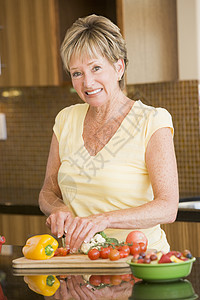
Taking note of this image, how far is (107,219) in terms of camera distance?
6.55ft

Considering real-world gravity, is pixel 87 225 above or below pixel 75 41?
below

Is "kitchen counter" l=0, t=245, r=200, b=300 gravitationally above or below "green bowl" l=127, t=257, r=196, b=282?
below

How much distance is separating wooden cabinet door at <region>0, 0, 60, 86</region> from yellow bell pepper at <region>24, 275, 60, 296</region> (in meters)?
2.05

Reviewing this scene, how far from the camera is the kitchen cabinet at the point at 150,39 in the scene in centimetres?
337

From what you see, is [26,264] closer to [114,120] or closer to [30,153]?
[114,120]

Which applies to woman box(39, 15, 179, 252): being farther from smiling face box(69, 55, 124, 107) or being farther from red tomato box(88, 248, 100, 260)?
red tomato box(88, 248, 100, 260)

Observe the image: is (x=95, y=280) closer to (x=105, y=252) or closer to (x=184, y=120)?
(x=105, y=252)

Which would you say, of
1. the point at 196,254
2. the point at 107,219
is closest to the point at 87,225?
the point at 107,219

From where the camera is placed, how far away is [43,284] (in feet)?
5.80

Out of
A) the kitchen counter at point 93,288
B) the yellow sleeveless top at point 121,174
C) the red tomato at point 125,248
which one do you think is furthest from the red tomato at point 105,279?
the yellow sleeveless top at point 121,174

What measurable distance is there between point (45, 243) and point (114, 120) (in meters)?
0.60

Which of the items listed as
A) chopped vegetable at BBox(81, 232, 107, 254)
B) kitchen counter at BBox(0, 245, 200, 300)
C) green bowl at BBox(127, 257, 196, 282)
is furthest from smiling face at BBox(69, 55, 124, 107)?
green bowl at BBox(127, 257, 196, 282)

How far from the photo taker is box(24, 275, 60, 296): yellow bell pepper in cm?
170

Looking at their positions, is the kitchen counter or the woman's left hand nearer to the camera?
the kitchen counter
